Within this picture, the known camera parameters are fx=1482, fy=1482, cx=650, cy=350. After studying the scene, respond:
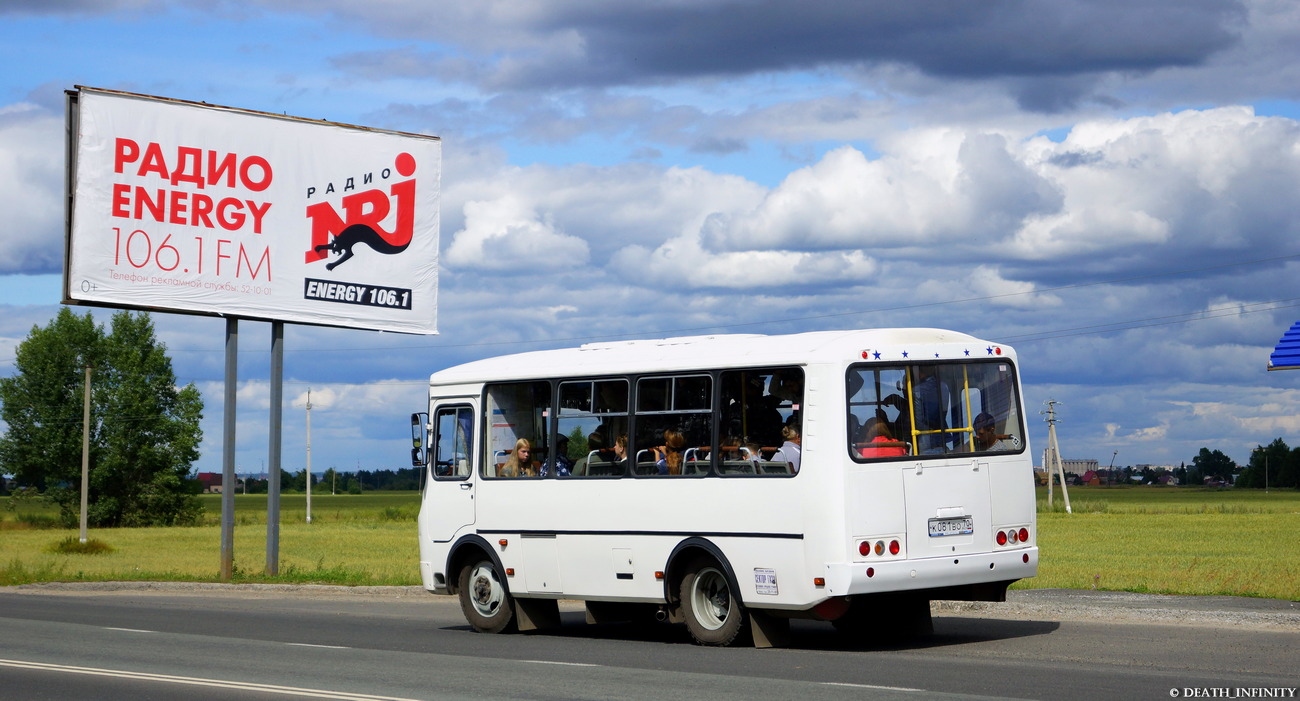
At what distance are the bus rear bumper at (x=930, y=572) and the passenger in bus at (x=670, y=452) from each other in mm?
2174

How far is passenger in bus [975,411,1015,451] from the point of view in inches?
536

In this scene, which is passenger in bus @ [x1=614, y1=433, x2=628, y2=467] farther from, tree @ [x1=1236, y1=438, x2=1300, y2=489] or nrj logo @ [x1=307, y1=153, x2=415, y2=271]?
tree @ [x1=1236, y1=438, x2=1300, y2=489]

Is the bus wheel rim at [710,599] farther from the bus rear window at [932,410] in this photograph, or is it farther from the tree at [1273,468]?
the tree at [1273,468]

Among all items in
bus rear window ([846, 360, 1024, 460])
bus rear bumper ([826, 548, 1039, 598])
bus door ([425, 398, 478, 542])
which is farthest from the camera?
bus door ([425, 398, 478, 542])

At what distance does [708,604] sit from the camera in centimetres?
1413

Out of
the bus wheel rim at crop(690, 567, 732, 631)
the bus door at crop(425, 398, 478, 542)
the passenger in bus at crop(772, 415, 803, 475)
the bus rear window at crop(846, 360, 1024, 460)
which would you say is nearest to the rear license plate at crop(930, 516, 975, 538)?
the bus rear window at crop(846, 360, 1024, 460)

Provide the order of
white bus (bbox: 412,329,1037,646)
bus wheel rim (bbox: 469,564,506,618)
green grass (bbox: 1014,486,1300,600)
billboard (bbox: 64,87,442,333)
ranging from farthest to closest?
billboard (bbox: 64,87,442,333)
green grass (bbox: 1014,486,1300,600)
bus wheel rim (bbox: 469,564,506,618)
white bus (bbox: 412,329,1037,646)

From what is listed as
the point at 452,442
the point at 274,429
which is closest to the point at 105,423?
the point at 274,429

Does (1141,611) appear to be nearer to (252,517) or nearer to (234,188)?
(234,188)

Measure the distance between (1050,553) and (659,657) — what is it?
2563cm

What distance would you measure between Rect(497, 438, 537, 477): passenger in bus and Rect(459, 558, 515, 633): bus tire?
1060 mm

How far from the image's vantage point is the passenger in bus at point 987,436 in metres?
13.6

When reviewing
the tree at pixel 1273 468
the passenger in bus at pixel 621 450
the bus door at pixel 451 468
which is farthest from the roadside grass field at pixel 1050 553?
the tree at pixel 1273 468

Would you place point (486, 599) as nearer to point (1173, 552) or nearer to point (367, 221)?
point (367, 221)
